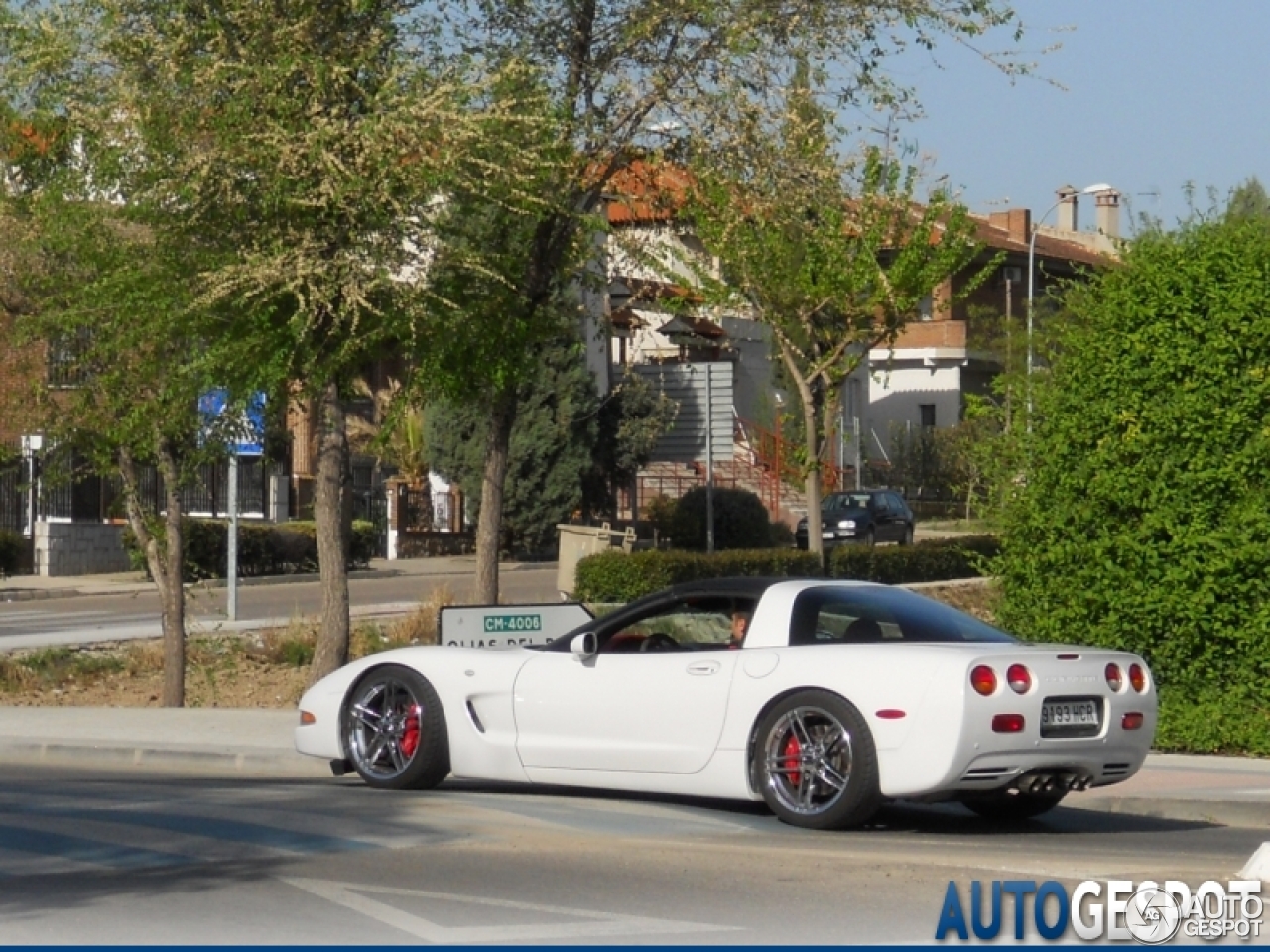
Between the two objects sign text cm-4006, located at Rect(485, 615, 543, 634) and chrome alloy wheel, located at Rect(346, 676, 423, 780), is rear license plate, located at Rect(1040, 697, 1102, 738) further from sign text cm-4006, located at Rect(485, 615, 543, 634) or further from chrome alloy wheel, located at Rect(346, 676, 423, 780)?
sign text cm-4006, located at Rect(485, 615, 543, 634)

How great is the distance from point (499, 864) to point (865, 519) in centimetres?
3700

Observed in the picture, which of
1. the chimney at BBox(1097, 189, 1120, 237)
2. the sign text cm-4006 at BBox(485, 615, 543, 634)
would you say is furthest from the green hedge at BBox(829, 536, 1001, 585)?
the chimney at BBox(1097, 189, 1120, 237)

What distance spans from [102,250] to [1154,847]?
951 cm

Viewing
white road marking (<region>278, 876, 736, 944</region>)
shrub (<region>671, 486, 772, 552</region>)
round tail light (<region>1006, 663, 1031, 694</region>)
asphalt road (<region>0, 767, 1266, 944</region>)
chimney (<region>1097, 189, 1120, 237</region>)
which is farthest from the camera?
chimney (<region>1097, 189, 1120, 237</region>)

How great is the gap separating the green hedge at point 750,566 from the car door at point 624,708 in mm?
11405

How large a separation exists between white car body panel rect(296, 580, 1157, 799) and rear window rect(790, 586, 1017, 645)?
0.10 meters

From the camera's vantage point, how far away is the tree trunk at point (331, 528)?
16.3 metres

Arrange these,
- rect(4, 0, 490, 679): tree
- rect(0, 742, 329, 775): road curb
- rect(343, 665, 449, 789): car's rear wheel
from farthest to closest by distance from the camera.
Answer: rect(4, 0, 490, 679): tree, rect(0, 742, 329, 775): road curb, rect(343, 665, 449, 789): car's rear wheel

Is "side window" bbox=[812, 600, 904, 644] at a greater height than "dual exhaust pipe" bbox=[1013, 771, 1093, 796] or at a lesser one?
greater

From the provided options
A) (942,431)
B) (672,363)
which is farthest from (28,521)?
(942,431)

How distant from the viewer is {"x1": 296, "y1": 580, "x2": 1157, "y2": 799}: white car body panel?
31.6 ft

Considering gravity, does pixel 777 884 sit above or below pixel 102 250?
below

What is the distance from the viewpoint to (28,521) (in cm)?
4034

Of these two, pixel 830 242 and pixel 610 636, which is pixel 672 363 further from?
pixel 610 636
